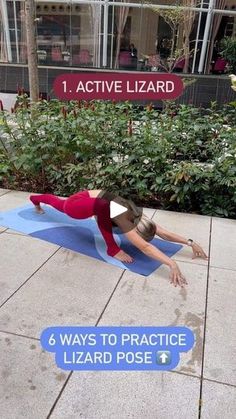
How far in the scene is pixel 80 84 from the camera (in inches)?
143

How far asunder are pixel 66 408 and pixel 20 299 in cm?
101

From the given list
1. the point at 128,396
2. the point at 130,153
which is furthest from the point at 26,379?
the point at 130,153

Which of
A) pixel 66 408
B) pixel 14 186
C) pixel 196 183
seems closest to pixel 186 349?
pixel 66 408

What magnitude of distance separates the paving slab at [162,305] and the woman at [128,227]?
121mm

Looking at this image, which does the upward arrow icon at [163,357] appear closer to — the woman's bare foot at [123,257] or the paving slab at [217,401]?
the paving slab at [217,401]

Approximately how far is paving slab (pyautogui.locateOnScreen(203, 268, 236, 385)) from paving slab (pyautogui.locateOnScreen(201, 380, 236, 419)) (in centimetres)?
6

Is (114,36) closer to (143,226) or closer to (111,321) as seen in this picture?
(143,226)

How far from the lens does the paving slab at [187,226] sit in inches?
141

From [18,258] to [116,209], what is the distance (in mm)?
943

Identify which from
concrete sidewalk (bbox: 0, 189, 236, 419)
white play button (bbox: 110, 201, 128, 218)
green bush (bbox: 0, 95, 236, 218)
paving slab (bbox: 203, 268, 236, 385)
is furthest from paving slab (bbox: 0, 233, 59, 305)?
paving slab (bbox: 203, 268, 236, 385)

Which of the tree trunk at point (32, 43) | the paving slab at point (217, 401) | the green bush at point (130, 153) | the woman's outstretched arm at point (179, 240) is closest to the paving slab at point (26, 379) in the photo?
the paving slab at point (217, 401)

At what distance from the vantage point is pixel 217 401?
6.86 ft

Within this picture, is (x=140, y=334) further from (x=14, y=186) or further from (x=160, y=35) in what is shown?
(x=160, y=35)

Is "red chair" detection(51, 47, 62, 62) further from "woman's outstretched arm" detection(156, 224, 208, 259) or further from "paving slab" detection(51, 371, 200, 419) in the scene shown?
"paving slab" detection(51, 371, 200, 419)
